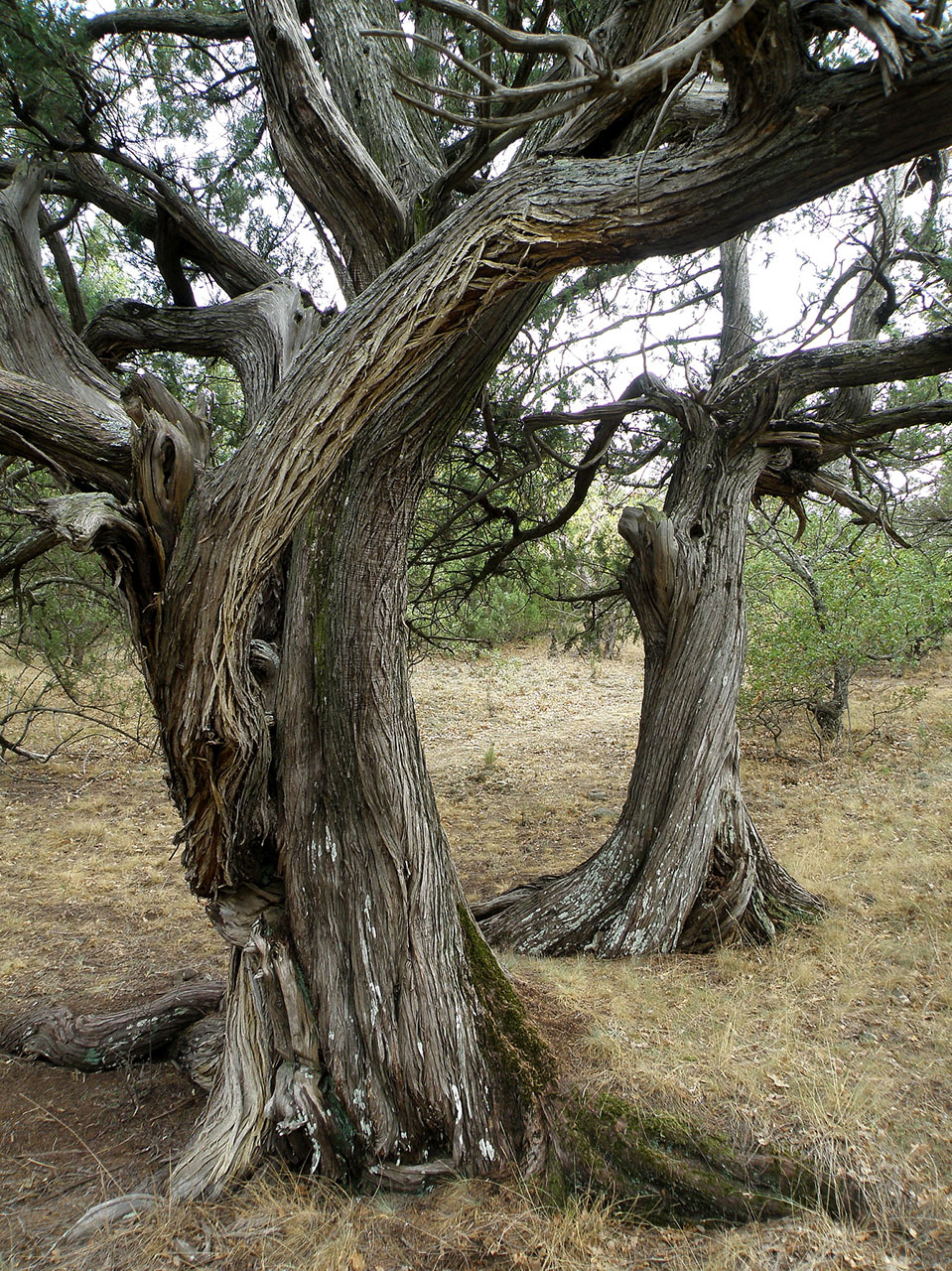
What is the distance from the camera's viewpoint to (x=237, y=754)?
2.82m

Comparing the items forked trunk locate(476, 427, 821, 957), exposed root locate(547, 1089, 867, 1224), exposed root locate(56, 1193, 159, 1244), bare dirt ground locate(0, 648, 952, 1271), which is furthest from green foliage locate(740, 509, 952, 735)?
exposed root locate(56, 1193, 159, 1244)

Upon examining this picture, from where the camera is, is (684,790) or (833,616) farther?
(833,616)


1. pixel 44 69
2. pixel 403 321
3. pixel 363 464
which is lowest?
pixel 363 464

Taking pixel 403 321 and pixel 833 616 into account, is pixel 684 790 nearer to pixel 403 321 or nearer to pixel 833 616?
pixel 403 321

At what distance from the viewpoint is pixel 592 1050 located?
3500mm

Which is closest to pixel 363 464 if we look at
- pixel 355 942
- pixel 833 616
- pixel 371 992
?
pixel 355 942

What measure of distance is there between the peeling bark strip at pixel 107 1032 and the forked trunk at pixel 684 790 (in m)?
1.92

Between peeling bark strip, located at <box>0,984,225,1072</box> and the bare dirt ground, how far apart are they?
9cm

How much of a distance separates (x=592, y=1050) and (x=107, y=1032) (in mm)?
2565

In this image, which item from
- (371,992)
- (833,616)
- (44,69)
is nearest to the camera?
(371,992)

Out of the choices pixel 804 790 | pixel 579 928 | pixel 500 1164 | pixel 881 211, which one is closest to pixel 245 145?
pixel 881 211

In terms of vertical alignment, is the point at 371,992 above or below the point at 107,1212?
above

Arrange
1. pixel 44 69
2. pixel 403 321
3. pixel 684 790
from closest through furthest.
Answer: pixel 403 321 → pixel 44 69 → pixel 684 790

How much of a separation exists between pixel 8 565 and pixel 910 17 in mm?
4336
